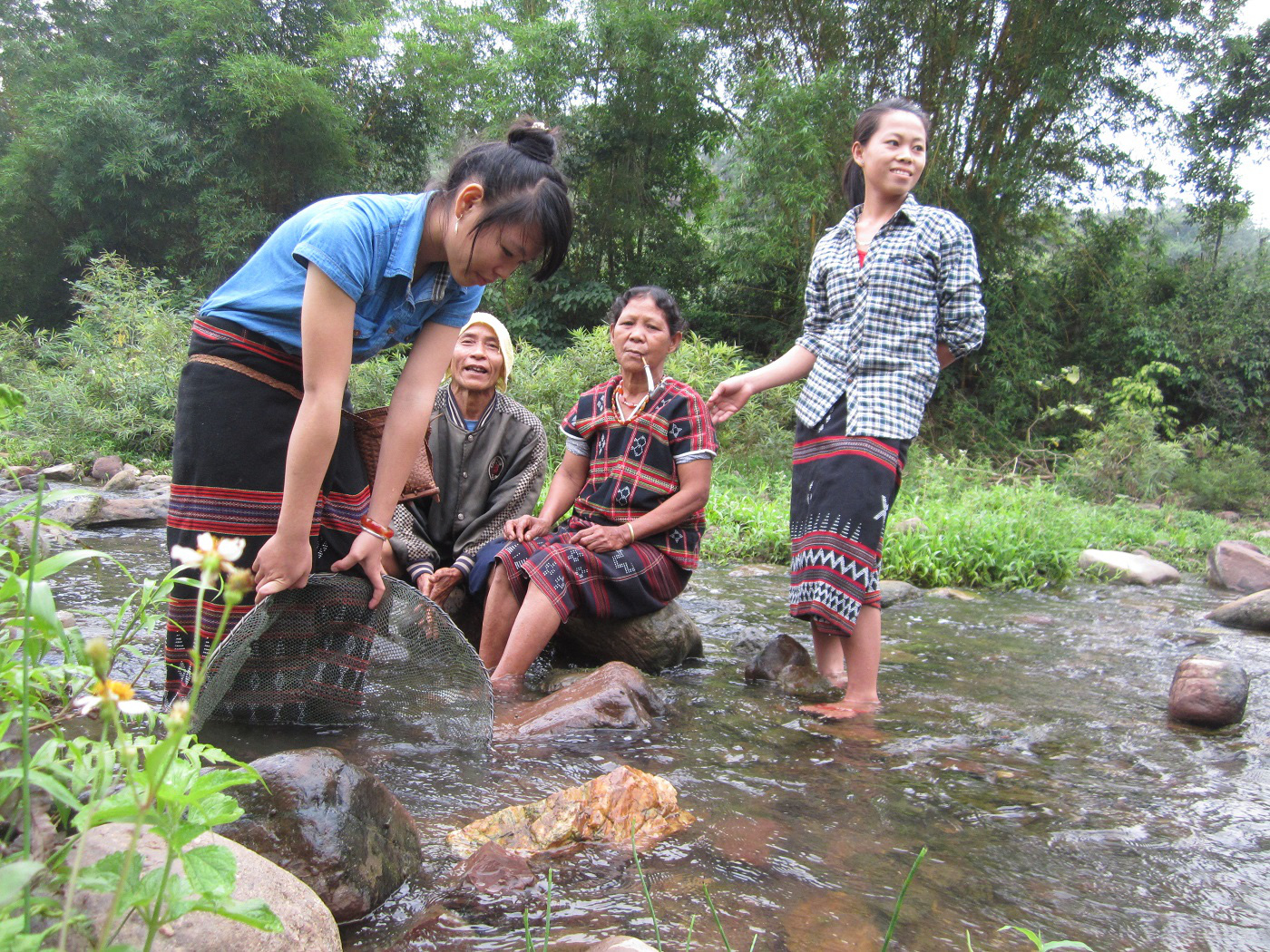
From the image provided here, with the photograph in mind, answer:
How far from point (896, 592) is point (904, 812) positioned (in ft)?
10.4

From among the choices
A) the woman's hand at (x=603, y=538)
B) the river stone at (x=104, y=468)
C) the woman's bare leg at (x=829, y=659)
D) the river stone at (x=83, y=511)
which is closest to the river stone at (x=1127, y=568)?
the woman's bare leg at (x=829, y=659)

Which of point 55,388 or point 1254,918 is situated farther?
point 55,388

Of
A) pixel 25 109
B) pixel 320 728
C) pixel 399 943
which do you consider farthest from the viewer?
pixel 25 109

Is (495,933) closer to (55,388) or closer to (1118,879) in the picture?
(1118,879)

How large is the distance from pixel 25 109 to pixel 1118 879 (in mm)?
24181

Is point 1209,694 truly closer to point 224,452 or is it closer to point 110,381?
point 224,452

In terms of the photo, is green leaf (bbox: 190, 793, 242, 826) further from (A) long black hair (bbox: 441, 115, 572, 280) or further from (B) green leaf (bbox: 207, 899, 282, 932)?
(A) long black hair (bbox: 441, 115, 572, 280)

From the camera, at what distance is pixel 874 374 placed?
118 inches

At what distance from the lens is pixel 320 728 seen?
2.59 metres

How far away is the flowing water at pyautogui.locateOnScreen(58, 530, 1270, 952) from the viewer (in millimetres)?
1686

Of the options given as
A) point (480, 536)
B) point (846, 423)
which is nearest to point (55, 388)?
point (480, 536)

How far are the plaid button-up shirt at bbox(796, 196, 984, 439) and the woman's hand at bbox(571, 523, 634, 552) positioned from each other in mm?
890

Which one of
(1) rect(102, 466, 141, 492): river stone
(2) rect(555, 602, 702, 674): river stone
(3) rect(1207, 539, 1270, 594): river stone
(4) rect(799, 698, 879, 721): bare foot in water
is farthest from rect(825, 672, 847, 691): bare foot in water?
(1) rect(102, 466, 141, 492): river stone

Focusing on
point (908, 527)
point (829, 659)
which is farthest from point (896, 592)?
point (829, 659)
